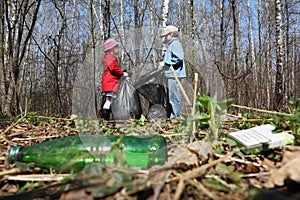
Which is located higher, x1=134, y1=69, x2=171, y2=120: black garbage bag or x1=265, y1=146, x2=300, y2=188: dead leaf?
x1=134, y1=69, x2=171, y2=120: black garbage bag

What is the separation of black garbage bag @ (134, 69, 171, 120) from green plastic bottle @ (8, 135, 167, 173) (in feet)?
8.49

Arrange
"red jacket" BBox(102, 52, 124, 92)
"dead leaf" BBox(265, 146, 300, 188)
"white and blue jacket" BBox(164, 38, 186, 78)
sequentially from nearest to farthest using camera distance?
1. "dead leaf" BBox(265, 146, 300, 188)
2. "white and blue jacket" BBox(164, 38, 186, 78)
3. "red jacket" BBox(102, 52, 124, 92)

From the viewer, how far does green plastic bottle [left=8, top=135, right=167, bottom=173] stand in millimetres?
921

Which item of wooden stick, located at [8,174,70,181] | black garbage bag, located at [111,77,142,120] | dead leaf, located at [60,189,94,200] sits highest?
black garbage bag, located at [111,77,142,120]

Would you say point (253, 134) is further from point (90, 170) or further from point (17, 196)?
point (17, 196)

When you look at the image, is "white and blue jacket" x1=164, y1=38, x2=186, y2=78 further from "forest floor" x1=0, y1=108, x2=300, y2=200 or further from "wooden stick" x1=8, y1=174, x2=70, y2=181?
"wooden stick" x1=8, y1=174, x2=70, y2=181

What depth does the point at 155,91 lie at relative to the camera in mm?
3998

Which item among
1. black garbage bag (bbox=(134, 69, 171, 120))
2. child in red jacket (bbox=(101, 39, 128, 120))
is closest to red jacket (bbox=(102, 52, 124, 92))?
child in red jacket (bbox=(101, 39, 128, 120))

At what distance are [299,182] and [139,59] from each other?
3.99 meters

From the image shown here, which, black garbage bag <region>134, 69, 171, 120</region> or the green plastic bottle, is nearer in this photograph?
the green plastic bottle

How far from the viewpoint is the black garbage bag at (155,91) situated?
12.2 ft

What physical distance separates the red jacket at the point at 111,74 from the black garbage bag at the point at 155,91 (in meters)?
0.45

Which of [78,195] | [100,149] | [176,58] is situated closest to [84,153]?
[100,149]

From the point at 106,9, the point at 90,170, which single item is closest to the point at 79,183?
the point at 90,170
